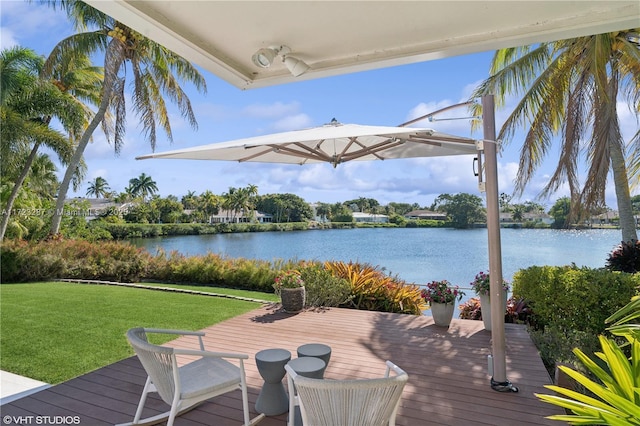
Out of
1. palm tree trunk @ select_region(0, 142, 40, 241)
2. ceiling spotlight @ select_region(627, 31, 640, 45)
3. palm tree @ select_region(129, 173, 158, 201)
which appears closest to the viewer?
ceiling spotlight @ select_region(627, 31, 640, 45)

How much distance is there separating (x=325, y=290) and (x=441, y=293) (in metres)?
2.09

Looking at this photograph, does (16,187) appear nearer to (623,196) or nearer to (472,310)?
(472,310)

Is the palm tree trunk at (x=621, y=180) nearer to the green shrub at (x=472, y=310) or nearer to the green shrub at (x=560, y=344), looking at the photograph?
the green shrub at (x=472, y=310)

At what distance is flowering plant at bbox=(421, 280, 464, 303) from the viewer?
16.5 ft

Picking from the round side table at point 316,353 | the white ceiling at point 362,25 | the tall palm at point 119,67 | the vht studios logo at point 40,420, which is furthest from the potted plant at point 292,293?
the tall palm at point 119,67

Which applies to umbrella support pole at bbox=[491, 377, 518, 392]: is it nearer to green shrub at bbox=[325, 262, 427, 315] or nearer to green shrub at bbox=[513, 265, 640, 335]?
green shrub at bbox=[513, 265, 640, 335]

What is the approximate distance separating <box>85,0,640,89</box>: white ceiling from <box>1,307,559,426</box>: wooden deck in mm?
2855

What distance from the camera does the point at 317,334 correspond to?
485cm

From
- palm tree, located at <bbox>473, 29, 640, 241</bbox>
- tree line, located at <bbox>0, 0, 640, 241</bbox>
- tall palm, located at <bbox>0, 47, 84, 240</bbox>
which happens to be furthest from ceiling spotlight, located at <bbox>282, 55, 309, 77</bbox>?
tall palm, located at <bbox>0, 47, 84, 240</bbox>

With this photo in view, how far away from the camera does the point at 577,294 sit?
4684 millimetres

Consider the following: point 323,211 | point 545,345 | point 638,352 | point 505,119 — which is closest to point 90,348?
point 638,352

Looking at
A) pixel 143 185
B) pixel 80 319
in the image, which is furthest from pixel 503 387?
pixel 143 185

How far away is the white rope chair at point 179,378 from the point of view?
2.40m

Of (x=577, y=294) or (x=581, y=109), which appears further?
(x=581, y=109)
